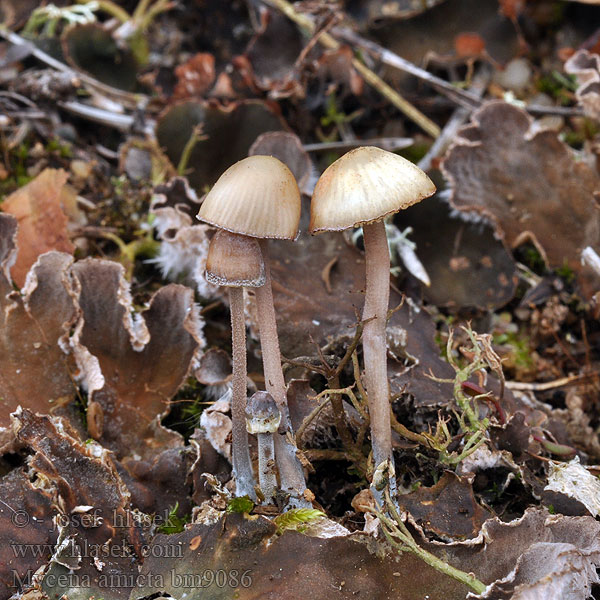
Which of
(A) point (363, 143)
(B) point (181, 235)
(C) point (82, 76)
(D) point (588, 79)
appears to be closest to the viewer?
(B) point (181, 235)

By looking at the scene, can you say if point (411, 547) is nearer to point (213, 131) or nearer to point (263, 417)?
point (263, 417)

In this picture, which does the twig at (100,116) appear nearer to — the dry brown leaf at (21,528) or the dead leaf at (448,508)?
the dry brown leaf at (21,528)

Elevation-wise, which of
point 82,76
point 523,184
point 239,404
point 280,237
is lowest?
point 239,404

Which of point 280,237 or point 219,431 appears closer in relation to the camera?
point 280,237

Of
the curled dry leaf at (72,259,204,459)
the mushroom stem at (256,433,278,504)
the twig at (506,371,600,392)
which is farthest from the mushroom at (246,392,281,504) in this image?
the twig at (506,371,600,392)

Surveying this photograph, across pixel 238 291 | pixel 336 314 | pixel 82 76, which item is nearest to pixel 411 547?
pixel 238 291

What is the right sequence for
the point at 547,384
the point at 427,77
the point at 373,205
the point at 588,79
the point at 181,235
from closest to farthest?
the point at 373,205
the point at 181,235
the point at 547,384
the point at 588,79
the point at 427,77

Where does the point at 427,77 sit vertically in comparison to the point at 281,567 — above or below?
above
